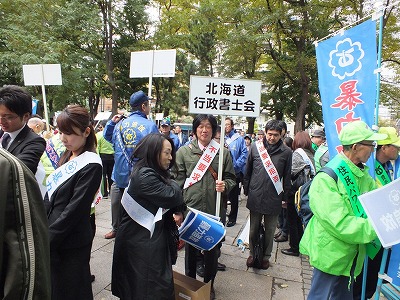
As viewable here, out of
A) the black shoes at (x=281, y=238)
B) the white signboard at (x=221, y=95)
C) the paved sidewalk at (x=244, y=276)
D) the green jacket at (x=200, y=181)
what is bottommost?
the black shoes at (x=281, y=238)

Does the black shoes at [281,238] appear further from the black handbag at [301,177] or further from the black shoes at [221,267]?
the black shoes at [221,267]

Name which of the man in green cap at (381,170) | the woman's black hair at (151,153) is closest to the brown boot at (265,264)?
the man in green cap at (381,170)

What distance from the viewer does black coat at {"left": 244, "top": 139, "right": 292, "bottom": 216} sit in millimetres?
3822

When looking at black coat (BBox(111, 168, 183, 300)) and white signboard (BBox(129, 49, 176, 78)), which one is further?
white signboard (BBox(129, 49, 176, 78))

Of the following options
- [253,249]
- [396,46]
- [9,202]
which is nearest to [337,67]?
[253,249]

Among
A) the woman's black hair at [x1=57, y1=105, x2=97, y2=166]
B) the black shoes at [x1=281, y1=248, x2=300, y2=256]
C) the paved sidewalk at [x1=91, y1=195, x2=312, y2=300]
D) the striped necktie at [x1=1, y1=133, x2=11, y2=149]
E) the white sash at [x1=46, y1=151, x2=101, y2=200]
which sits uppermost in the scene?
the woman's black hair at [x1=57, y1=105, x2=97, y2=166]

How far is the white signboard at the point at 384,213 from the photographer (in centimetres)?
194

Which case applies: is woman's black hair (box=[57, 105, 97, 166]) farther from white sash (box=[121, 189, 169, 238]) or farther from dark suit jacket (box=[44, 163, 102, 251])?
white sash (box=[121, 189, 169, 238])

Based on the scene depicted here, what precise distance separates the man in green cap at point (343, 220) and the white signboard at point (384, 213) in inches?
2.5

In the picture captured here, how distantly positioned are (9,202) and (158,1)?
24.0m

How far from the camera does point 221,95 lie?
126 inches

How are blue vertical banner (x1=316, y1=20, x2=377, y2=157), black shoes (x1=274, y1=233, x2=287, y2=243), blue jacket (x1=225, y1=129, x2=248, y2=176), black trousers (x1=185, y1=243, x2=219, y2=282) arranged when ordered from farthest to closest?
blue jacket (x1=225, y1=129, x2=248, y2=176)
black shoes (x1=274, y1=233, x2=287, y2=243)
black trousers (x1=185, y1=243, x2=219, y2=282)
blue vertical banner (x1=316, y1=20, x2=377, y2=157)

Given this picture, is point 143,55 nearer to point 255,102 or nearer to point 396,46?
point 255,102

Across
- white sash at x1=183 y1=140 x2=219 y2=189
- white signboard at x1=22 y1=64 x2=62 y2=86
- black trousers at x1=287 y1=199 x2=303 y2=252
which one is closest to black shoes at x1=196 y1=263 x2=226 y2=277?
white sash at x1=183 y1=140 x2=219 y2=189
